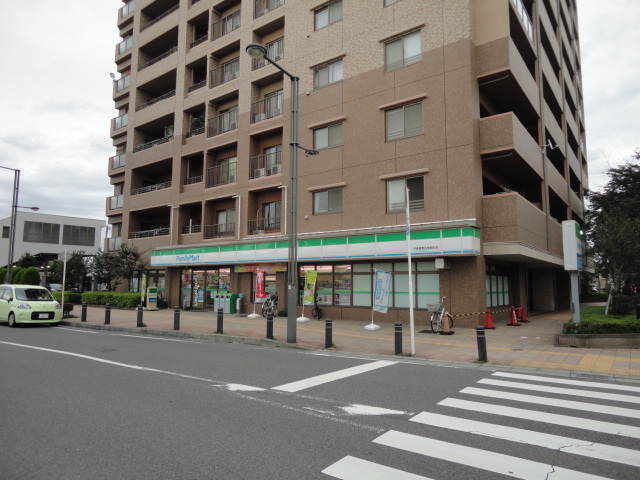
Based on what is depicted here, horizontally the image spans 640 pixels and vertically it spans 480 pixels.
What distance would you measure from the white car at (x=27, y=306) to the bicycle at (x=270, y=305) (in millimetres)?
8921

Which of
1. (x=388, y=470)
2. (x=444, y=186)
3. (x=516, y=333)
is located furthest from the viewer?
(x=444, y=186)

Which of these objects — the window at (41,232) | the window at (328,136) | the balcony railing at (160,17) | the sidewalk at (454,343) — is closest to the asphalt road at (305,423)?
the sidewalk at (454,343)

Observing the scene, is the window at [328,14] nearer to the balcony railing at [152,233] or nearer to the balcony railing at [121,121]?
Answer: the balcony railing at [152,233]

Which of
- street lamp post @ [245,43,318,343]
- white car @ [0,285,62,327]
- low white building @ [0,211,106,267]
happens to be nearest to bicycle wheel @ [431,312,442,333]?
street lamp post @ [245,43,318,343]

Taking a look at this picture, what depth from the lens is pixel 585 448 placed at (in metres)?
4.40

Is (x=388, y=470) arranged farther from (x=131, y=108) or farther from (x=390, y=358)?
(x=131, y=108)

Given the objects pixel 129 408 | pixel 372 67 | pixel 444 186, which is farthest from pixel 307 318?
pixel 129 408

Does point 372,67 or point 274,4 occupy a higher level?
point 274,4

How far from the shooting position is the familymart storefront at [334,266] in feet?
54.1

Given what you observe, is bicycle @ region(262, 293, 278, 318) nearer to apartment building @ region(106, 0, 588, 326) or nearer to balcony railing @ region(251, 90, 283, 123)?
apartment building @ region(106, 0, 588, 326)

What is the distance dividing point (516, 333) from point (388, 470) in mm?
12698

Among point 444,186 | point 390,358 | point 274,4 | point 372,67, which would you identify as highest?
point 274,4

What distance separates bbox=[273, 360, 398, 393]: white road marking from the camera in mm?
6977

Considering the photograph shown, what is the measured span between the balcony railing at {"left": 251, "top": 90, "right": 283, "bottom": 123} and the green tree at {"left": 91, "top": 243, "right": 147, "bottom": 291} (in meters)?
12.7
